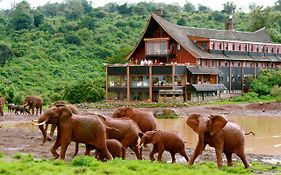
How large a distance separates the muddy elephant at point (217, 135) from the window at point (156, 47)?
53424 mm

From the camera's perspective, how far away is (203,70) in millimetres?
67438

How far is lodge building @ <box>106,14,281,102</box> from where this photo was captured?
64312 mm

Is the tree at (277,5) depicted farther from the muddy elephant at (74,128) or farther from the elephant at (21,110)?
the muddy elephant at (74,128)

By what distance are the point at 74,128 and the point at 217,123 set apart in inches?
151

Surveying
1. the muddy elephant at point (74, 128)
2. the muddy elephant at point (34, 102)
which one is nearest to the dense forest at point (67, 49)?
the muddy elephant at point (34, 102)

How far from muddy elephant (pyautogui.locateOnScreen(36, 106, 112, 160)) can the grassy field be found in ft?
2.65

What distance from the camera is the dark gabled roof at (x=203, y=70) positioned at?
6544 cm

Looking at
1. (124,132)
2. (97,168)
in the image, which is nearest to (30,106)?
(124,132)

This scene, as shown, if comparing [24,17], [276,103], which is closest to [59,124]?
[276,103]

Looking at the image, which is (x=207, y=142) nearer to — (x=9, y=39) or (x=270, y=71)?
(x=270, y=71)

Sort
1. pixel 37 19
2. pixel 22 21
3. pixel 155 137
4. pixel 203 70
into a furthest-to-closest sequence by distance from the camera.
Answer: pixel 37 19, pixel 22 21, pixel 203 70, pixel 155 137

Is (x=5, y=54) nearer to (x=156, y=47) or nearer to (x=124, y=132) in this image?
(x=156, y=47)

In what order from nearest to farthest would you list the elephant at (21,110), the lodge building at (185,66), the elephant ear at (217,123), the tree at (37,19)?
the elephant ear at (217,123), the elephant at (21,110), the lodge building at (185,66), the tree at (37,19)

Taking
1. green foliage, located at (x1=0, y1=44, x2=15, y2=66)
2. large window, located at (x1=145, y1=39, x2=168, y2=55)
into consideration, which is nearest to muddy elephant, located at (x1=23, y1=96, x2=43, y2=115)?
large window, located at (x1=145, y1=39, x2=168, y2=55)
